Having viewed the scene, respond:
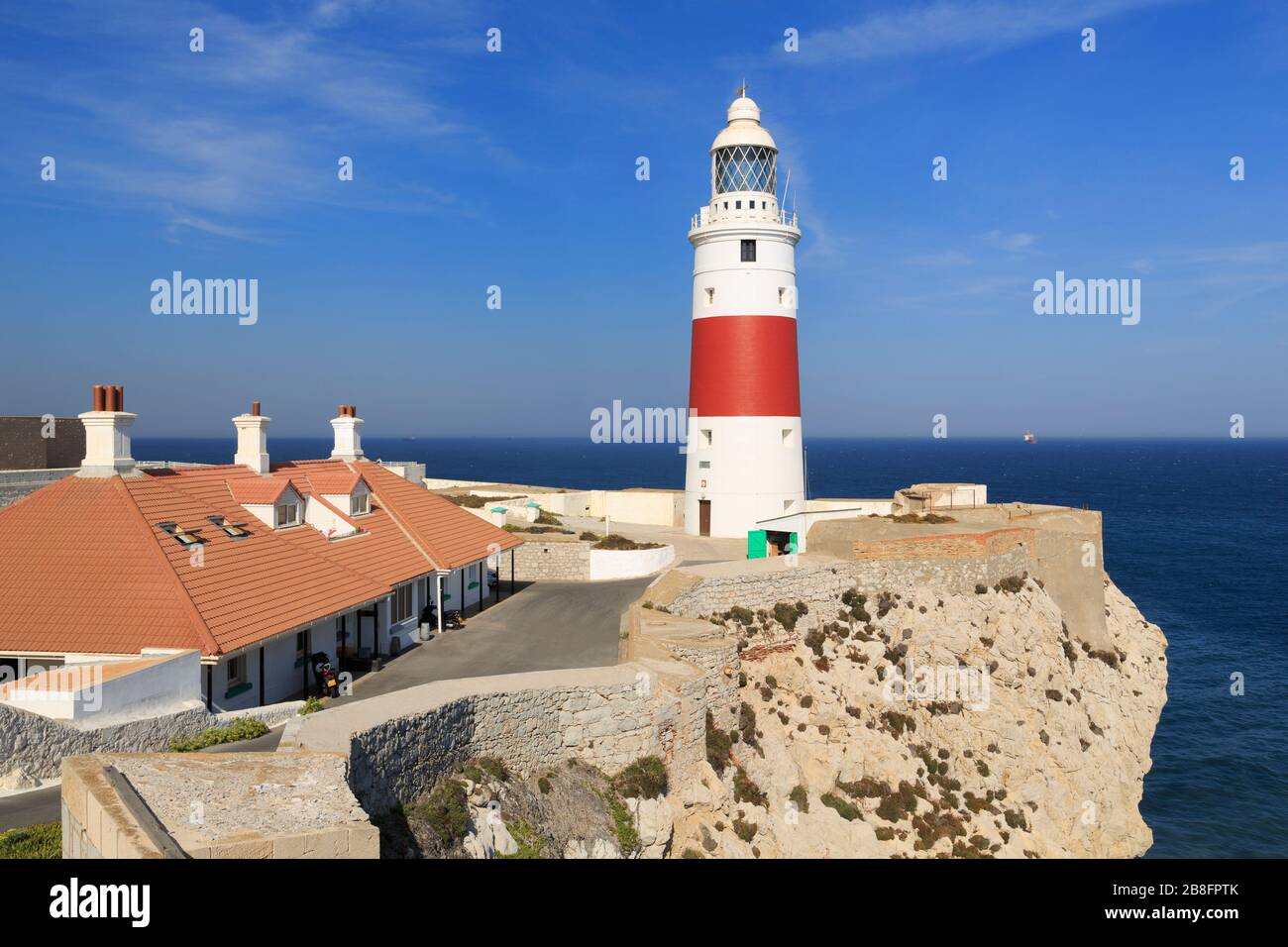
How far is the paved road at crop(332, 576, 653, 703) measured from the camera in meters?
18.9

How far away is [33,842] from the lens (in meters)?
9.74

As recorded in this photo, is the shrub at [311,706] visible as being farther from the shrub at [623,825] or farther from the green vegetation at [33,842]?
the shrub at [623,825]

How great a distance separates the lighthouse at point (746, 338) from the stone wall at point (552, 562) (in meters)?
5.81

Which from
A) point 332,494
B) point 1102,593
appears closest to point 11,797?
point 332,494

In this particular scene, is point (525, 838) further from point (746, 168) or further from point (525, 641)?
point (746, 168)

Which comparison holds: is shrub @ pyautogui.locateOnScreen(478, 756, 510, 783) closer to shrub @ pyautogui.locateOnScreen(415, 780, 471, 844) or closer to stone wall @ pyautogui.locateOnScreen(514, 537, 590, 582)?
shrub @ pyautogui.locateOnScreen(415, 780, 471, 844)

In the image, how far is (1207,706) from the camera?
116ft

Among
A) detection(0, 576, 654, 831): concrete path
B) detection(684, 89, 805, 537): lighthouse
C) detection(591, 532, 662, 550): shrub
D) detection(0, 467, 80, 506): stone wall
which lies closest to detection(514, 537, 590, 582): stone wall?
detection(591, 532, 662, 550): shrub

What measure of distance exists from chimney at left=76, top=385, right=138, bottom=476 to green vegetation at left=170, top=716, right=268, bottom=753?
714 centimetres

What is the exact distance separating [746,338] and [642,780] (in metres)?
17.8

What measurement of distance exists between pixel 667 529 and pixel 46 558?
74.6ft

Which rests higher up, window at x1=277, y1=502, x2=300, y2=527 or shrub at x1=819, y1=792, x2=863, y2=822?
window at x1=277, y1=502, x2=300, y2=527

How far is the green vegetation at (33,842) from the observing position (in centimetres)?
943
